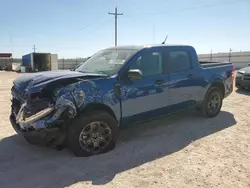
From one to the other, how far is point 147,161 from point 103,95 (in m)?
1.25

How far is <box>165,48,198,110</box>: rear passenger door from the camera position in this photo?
5492mm

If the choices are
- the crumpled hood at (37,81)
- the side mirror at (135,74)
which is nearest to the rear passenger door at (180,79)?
the side mirror at (135,74)

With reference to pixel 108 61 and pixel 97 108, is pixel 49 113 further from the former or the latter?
pixel 108 61

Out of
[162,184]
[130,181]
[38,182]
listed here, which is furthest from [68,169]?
[162,184]

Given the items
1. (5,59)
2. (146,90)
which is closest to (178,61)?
(146,90)

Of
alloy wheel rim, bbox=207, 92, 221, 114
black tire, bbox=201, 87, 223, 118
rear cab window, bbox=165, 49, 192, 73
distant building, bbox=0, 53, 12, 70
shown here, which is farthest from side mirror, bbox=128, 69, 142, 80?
distant building, bbox=0, 53, 12, 70

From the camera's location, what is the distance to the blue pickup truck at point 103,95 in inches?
158

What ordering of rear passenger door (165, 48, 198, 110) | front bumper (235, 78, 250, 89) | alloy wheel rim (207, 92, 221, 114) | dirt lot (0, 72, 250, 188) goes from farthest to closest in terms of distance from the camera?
front bumper (235, 78, 250, 89)
alloy wheel rim (207, 92, 221, 114)
rear passenger door (165, 48, 198, 110)
dirt lot (0, 72, 250, 188)

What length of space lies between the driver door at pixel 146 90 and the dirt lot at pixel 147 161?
0.56 meters

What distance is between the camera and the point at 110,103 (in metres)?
4.45

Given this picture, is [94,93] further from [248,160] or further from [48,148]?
[248,160]

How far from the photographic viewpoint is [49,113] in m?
3.93

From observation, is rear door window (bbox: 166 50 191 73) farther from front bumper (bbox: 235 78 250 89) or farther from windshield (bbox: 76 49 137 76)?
front bumper (bbox: 235 78 250 89)

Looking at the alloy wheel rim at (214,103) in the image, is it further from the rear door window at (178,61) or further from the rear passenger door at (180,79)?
the rear door window at (178,61)
